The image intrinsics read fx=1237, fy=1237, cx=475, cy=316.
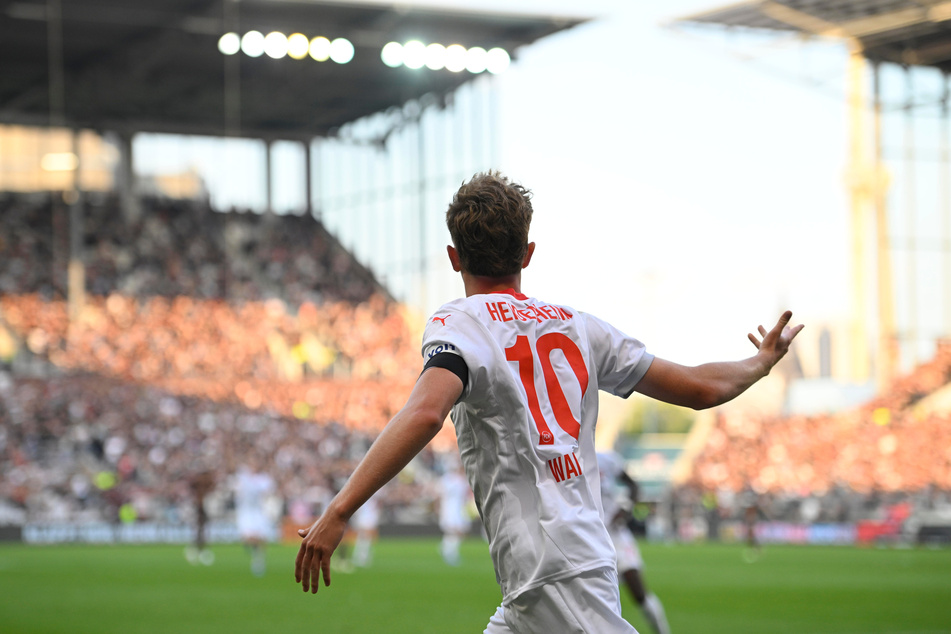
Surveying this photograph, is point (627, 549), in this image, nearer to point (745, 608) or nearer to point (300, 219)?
point (745, 608)

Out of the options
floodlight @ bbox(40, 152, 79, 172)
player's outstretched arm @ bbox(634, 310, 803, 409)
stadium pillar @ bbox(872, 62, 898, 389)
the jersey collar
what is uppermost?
floodlight @ bbox(40, 152, 79, 172)

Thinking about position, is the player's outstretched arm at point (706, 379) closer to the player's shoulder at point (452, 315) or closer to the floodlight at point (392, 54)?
the player's shoulder at point (452, 315)

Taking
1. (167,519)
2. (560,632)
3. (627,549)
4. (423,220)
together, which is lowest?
(167,519)

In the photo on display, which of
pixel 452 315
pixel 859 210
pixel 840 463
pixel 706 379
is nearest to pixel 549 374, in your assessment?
pixel 452 315

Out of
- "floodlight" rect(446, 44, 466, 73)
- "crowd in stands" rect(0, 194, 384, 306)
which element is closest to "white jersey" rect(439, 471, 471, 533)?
"crowd in stands" rect(0, 194, 384, 306)

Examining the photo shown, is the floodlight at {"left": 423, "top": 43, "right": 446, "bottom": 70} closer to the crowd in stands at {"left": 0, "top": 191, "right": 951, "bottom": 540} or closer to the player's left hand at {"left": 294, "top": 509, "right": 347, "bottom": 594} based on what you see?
the crowd in stands at {"left": 0, "top": 191, "right": 951, "bottom": 540}

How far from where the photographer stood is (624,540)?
37.9ft

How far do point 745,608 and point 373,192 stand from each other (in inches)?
1532

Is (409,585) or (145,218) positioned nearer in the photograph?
(409,585)

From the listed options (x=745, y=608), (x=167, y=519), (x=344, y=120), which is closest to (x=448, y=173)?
(x=344, y=120)

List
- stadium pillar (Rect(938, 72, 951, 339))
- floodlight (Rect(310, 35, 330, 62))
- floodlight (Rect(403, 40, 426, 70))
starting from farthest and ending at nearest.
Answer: stadium pillar (Rect(938, 72, 951, 339)) < floodlight (Rect(403, 40, 426, 70)) < floodlight (Rect(310, 35, 330, 62))

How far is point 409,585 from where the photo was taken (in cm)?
2000

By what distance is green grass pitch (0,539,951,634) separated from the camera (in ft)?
45.7

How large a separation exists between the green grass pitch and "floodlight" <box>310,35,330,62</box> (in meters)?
20.7
